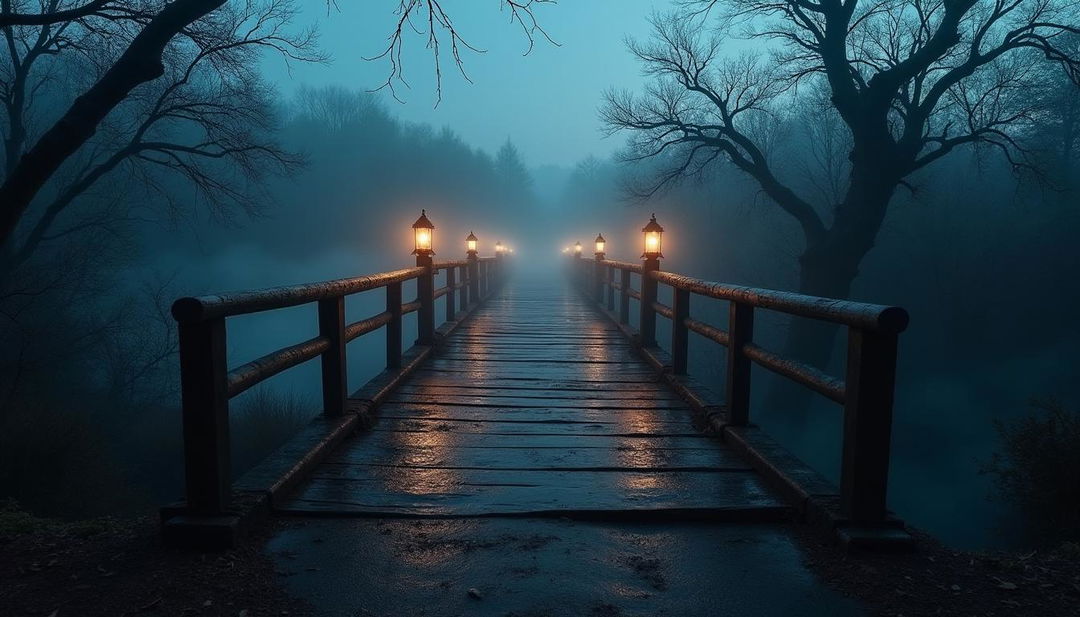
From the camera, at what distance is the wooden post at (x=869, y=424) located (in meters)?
2.35

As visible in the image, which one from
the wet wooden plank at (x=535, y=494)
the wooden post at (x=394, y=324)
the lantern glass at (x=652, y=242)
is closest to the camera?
the wet wooden plank at (x=535, y=494)

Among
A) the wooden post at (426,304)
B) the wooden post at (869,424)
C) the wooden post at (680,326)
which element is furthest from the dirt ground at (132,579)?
the wooden post at (426,304)

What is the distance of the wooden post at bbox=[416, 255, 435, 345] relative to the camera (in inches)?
279

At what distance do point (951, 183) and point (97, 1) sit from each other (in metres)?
30.0

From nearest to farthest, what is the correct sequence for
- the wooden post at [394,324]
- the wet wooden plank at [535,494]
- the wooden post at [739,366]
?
the wet wooden plank at [535,494], the wooden post at [739,366], the wooden post at [394,324]

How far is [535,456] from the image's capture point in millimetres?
3564

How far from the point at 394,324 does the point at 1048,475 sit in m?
→ 7.38

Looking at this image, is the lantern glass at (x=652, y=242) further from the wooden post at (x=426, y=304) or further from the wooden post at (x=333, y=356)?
the wooden post at (x=333, y=356)

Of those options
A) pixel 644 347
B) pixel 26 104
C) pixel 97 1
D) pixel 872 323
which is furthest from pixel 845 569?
pixel 26 104

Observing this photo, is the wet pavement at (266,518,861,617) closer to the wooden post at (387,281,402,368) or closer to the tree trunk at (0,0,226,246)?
the wooden post at (387,281,402,368)

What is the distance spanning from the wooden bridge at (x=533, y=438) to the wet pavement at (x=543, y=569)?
15 cm

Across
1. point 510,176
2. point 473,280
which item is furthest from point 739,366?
point 510,176

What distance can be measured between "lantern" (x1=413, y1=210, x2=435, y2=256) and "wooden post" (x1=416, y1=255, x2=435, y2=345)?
0.33 feet

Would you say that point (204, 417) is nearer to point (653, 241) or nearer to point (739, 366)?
point (739, 366)
